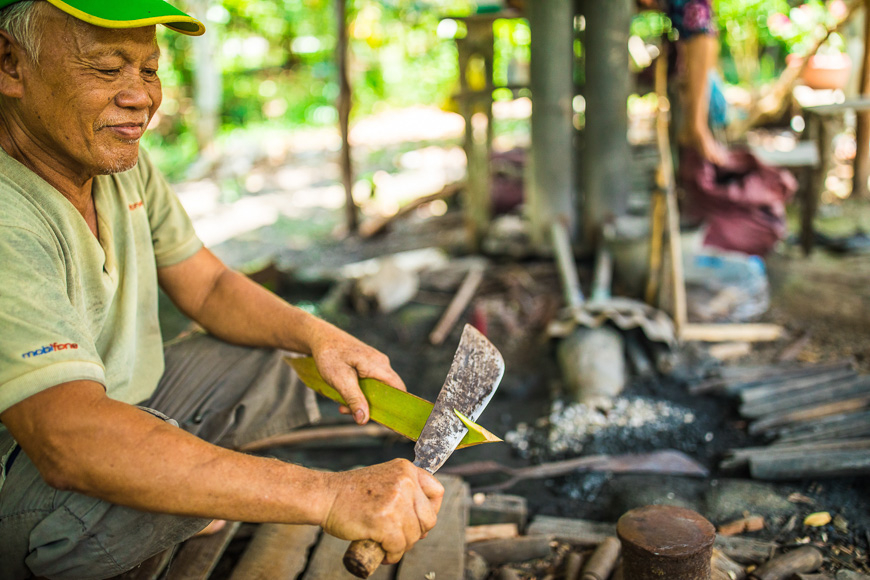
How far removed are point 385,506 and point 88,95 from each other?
1254 millimetres

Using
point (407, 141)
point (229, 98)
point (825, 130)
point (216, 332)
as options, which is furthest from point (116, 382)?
point (229, 98)

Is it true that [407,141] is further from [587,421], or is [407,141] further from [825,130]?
[587,421]

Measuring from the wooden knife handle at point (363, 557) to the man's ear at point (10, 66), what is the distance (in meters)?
1.37

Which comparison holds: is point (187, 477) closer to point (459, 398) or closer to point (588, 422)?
point (459, 398)

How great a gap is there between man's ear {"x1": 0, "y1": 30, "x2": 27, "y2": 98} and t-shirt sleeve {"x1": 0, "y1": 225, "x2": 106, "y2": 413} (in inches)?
14.7

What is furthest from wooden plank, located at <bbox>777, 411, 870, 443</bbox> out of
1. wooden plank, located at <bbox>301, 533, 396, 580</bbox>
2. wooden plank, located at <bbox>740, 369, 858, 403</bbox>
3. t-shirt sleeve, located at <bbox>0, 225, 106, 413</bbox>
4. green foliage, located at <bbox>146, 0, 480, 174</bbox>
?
green foliage, located at <bbox>146, 0, 480, 174</bbox>

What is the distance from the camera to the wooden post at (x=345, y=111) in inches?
267

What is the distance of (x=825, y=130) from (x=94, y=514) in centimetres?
574

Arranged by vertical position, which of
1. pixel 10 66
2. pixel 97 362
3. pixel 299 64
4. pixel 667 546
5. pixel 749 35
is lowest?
pixel 667 546

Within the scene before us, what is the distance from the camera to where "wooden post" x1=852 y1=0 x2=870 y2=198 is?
20.7ft

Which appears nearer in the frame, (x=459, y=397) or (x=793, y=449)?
(x=459, y=397)

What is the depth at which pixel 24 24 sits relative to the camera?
160cm

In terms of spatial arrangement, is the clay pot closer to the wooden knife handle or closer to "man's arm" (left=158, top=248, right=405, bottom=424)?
"man's arm" (left=158, top=248, right=405, bottom=424)

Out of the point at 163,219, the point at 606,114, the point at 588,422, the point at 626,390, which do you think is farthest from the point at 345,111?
the point at 163,219
